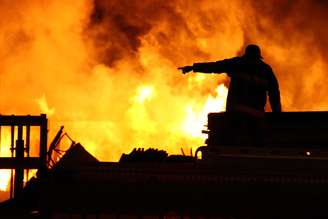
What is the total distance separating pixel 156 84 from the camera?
3081cm

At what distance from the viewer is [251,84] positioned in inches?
427

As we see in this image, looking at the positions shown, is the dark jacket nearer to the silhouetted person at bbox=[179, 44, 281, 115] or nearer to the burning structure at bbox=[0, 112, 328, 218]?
the silhouetted person at bbox=[179, 44, 281, 115]

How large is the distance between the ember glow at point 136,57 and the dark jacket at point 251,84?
18.5 metres

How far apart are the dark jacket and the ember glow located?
18.5 metres

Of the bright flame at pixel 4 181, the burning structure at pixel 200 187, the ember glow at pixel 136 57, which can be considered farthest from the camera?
the ember glow at pixel 136 57

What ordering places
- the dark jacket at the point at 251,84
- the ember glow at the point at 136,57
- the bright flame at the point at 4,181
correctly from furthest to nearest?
the ember glow at the point at 136,57, the bright flame at the point at 4,181, the dark jacket at the point at 251,84

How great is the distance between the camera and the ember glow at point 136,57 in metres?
29.8

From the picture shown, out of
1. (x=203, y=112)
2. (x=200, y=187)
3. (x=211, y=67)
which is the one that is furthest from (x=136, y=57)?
(x=200, y=187)

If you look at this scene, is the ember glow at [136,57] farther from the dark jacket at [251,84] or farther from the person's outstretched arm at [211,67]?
the person's outstretched arm at [211,67]

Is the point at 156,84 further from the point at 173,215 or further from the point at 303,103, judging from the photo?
the point at 173,215

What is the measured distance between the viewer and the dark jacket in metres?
10.7

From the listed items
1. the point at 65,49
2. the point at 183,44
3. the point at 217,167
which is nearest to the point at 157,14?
the point at 183,44

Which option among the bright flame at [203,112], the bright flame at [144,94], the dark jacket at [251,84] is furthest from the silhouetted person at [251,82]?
the bright flame at [144,94]

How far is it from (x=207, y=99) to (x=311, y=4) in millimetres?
5762
